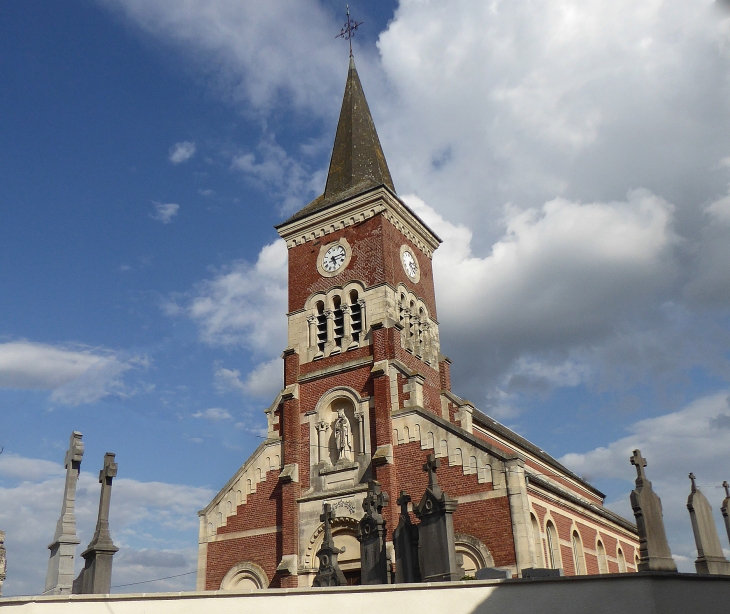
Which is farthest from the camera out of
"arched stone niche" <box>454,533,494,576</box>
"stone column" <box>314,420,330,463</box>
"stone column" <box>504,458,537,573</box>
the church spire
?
the church spire

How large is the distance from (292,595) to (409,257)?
19.8 metres

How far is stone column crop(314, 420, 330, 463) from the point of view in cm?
2620

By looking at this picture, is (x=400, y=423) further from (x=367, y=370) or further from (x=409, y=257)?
(x=409, y=257)

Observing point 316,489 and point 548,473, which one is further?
point 548,473

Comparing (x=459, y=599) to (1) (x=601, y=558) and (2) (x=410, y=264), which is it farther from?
(1) (x=601, y=558)

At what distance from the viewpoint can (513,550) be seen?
21250 millimetres

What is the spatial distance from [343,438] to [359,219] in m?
9.16

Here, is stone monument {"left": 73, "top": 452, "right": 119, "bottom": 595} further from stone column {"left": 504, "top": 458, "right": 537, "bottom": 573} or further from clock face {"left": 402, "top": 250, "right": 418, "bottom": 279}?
clock face {"left": 402, "top": 250, "right": 418, "bottom": 279}

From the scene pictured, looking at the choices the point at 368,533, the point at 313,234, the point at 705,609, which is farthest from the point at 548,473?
the point at 705,609

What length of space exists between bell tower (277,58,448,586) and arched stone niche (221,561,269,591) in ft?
5.31

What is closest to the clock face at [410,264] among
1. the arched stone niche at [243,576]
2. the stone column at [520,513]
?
the stone column at [520,513]

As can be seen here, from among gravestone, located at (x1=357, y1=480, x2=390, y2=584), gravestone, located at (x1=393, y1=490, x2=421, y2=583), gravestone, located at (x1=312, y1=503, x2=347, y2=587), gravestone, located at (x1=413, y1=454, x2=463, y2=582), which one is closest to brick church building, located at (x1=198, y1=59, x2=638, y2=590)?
gravestone, located at (x1=312, y1=503, x2=347, y2=587)

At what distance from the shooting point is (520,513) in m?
21.5

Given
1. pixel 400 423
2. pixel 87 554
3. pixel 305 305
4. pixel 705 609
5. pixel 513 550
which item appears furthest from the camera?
pixel 305 305
